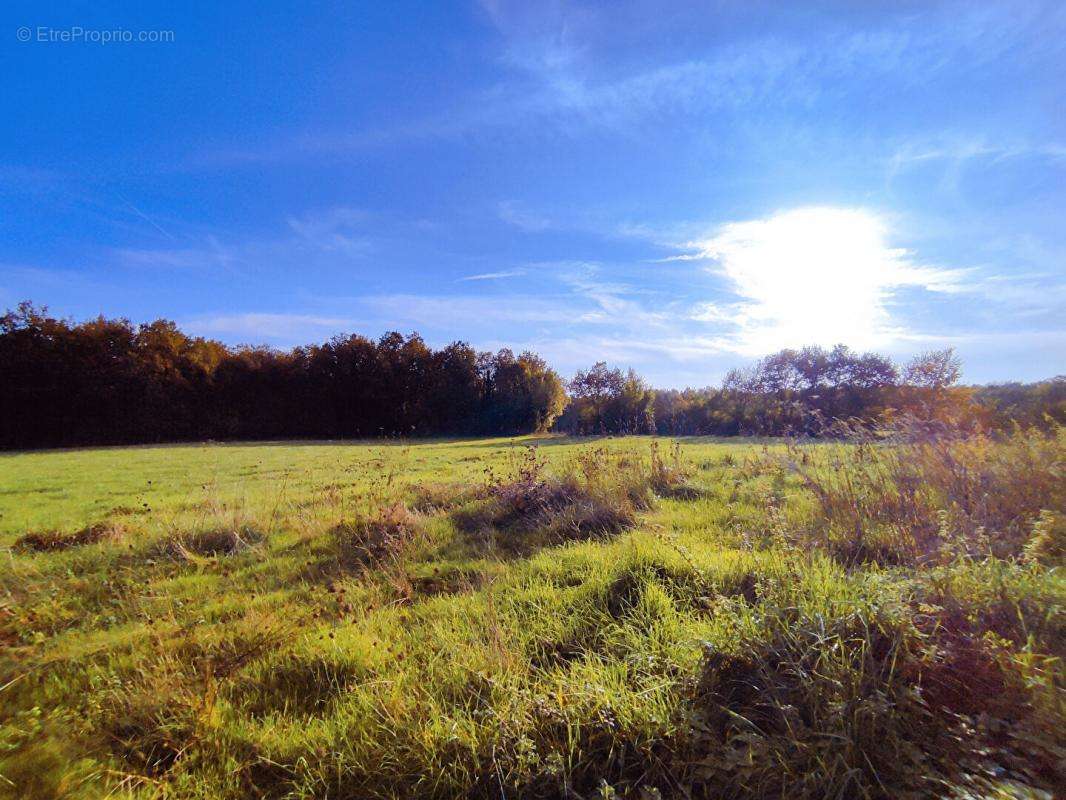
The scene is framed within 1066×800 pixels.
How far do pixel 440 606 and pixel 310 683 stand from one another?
1017mm

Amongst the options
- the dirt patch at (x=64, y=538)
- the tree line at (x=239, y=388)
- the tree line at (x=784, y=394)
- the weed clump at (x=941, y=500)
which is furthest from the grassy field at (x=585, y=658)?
the tree line at (x=239, y=388)

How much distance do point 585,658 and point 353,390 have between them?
38.8 metres

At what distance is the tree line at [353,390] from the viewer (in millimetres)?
28578

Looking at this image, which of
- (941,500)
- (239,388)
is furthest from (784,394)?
(239,388)

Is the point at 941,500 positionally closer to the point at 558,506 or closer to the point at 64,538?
the point at 558,506

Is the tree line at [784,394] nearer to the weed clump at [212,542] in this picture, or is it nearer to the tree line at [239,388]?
the tree line at [239,388]

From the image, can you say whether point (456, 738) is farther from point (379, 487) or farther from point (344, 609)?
point (379, 487)

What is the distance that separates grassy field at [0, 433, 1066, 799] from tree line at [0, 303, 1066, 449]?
1931 cm

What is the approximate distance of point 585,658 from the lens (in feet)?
8.67

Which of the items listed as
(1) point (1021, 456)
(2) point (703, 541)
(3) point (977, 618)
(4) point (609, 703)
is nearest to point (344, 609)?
(4) point (609, 703)

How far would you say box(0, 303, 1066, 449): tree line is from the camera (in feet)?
93.8

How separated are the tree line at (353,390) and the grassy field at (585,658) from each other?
19311 millimetres

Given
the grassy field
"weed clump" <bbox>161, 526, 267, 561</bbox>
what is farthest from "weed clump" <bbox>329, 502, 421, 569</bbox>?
"weed clump" <bbox>161, 526, 267, 561</bbox>

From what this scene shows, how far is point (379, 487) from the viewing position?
28.9 ft
